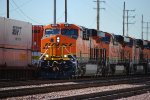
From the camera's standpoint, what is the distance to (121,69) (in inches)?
1294

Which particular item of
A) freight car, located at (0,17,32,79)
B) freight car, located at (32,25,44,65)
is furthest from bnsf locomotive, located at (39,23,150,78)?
freight car, located at (32,25,44,65)

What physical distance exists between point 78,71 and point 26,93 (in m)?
10.2

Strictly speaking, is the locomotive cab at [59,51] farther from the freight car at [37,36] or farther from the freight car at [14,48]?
the freight car at [37,36]

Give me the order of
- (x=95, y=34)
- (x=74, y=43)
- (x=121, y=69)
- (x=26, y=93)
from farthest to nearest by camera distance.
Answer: (x=121, y=69) < (x=95, y=34) < (x=74, y=43) < (x=26, y=93)

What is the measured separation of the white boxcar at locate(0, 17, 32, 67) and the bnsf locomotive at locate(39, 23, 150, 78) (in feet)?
3.53

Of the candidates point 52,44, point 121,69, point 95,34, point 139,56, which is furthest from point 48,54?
point 139,56

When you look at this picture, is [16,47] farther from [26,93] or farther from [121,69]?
[121,69]

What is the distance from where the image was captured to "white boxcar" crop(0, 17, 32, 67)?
74.8 ft

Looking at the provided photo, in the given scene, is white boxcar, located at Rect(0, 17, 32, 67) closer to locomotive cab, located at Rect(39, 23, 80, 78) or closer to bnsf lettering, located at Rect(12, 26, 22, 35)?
bnsf lettering, located at Rect(12, 26, 22, 35)

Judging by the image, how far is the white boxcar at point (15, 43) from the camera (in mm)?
22797

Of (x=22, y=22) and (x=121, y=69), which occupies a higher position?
(x=22, y=22)

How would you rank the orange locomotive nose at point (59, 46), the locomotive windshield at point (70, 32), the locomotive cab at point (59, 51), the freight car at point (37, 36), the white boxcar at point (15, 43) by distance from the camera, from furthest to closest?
1. the freight car at point (37, 36)
2. the locomotive windshield at point (70, 32)
3. the orange locomotive nose at point (59, 46)
4. the locomotive cab at point (59, 51)
5. the white boxcar at point (15, 43)

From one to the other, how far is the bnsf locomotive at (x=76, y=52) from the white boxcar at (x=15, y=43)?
1.07 m

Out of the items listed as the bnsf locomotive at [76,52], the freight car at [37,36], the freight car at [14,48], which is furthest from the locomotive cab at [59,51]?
the freight car at [37,36]
